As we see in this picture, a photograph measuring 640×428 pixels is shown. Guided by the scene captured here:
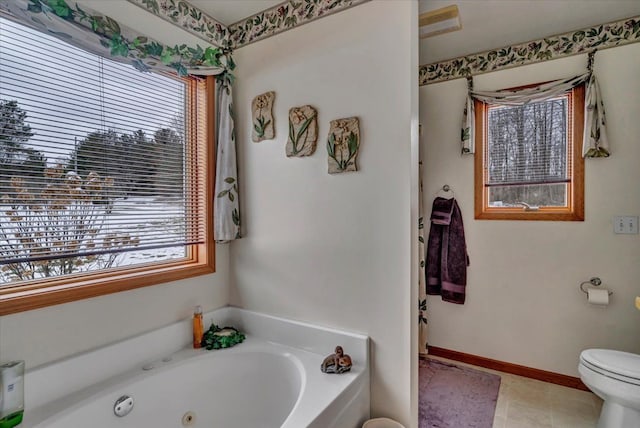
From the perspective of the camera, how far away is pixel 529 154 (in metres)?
2.42

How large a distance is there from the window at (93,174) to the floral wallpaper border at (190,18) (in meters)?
0.29

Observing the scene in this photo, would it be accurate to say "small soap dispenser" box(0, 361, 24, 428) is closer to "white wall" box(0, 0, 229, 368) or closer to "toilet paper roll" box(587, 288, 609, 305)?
"white wall" box(0, 0, 229, 368)

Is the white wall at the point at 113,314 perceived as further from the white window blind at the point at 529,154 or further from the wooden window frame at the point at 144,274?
the white window blind at the point at 529,154

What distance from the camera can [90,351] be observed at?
4.42 ft

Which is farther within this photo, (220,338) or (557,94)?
(557,94)

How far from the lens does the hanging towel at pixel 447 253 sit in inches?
103

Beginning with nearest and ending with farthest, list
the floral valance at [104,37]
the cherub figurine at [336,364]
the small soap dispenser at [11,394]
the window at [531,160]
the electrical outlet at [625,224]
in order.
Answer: the small soap dispenser at [11,394] → the floral valance at [104,37] → the cherub figurine at [336,364] → the electrical outlet at [625,224] → the window at [531,160]

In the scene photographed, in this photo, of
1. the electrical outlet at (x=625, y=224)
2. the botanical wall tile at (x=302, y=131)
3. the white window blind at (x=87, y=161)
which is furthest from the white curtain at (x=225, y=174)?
the electrical outlet at (x=625, y=224)

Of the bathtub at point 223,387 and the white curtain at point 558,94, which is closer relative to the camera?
the bathtub at point 223,387

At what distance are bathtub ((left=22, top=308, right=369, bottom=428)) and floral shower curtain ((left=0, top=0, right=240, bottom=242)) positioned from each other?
0.68m

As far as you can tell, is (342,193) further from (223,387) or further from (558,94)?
(558,94)

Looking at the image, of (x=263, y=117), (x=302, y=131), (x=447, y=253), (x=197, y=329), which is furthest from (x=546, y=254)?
(x=197, y=329)

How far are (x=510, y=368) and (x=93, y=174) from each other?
10.2 feet

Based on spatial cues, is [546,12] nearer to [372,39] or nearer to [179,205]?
[372,39]
